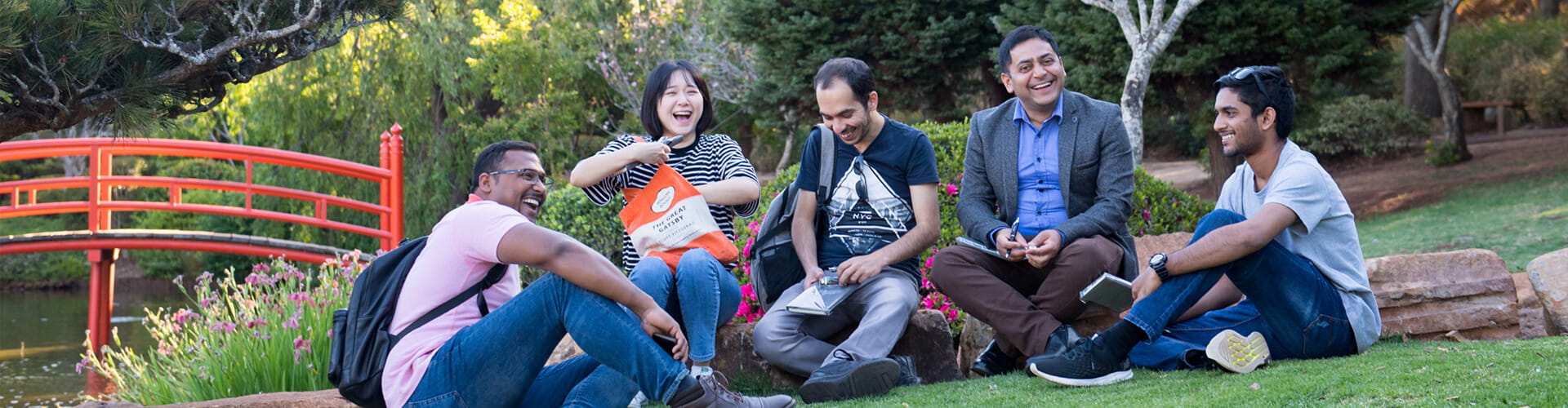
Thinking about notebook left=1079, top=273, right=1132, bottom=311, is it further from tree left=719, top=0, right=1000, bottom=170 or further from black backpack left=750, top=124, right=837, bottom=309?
tree left=719, top=0, right=1000, bottom=170

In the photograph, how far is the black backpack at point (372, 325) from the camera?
9.66 ft

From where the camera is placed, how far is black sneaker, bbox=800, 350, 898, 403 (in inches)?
136

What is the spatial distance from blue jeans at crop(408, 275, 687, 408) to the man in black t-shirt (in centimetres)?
83

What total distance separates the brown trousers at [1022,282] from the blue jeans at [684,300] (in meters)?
0.80

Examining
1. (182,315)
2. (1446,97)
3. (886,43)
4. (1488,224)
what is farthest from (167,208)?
(1446,97)

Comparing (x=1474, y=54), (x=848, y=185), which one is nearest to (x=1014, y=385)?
(x=848, y=185)

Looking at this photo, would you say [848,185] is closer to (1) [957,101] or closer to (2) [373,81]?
(1) [957,101]

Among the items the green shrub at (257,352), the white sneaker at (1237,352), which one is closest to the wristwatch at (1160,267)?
the white sneaker at (1237,352)

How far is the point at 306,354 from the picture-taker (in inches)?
200

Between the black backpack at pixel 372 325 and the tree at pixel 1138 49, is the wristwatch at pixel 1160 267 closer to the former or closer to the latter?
the black backpack at pixel 372 325

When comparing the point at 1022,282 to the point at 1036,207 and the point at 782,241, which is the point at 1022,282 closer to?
the point at 1036,207

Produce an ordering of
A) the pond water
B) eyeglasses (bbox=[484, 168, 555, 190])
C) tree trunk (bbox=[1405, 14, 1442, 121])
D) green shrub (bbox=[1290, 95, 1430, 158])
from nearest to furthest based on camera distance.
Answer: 1. eyeglasses (bbox=[484, 168, 555, 190])
2. the pond water
3. green shrub (bbox=[1290, 95, 1430, 158])
4. tree trunk (bbox=[1405, 14, 1442, 121])

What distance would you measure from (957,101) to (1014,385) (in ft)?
34.4

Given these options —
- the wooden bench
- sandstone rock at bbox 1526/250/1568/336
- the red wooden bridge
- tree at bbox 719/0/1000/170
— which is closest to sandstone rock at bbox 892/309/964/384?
sandstone rock at bbox 1526/250/1568/336
